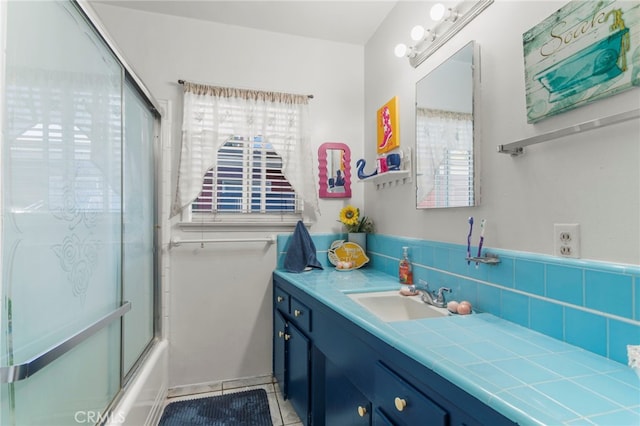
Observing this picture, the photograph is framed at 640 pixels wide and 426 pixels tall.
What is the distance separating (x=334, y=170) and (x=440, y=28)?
3.83 feet

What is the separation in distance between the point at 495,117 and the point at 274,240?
1597 millimetres

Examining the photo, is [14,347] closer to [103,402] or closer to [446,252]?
[103,402]

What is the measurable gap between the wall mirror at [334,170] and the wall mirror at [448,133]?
781 millimetres

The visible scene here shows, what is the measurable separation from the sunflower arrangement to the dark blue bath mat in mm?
1291

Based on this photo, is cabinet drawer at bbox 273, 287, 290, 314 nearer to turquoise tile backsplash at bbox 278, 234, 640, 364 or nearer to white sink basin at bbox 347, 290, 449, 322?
white sink basin at bbox 347, 290, 449, 322

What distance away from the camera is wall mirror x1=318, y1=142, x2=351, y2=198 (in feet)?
8.09

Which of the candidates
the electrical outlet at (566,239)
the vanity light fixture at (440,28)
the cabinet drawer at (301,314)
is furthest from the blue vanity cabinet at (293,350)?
the vanity light fixture at (440,28)

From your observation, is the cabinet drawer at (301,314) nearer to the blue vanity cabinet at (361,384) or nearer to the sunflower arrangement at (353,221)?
the blue vanity cabinet at (361,384)

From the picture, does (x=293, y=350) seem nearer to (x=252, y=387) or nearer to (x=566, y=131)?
(x=252, y=387)

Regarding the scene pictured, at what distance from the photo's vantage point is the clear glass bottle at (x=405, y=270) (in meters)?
1.79

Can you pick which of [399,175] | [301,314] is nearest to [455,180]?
[399,175]

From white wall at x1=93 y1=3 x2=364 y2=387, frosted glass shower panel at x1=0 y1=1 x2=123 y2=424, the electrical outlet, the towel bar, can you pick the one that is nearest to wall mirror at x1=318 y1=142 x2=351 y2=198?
white wall at x1=93 y1=3 x2=364 y2=387

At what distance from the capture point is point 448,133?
1553 millimetres

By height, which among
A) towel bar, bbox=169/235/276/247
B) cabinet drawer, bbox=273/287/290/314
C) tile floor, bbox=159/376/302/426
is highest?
towel bar, bbox=169/235/276/247
